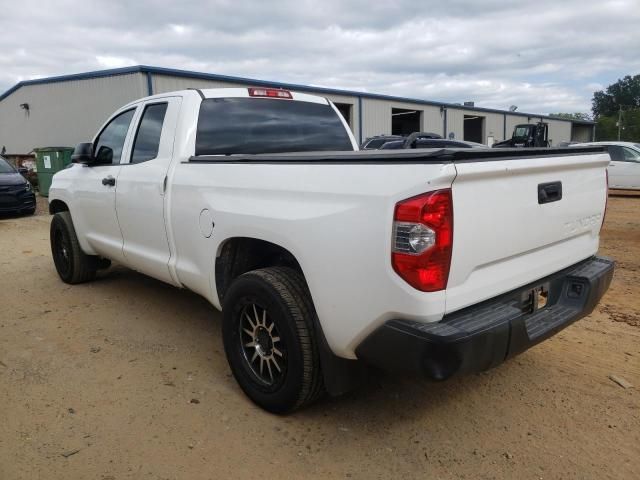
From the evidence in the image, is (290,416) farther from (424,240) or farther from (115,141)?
(115,141)

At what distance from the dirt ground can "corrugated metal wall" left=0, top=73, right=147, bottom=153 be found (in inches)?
502

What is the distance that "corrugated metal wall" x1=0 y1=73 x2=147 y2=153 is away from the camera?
16.0 meters

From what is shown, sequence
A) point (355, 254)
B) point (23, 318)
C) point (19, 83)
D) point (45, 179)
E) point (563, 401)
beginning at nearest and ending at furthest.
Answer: point (355, 254) → point (563, 401) → point (23, 318) → point (45, 179) → point (19, 83)

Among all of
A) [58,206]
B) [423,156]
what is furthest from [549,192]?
[58,206]

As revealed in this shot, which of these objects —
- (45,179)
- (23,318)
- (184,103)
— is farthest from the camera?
(45,179)

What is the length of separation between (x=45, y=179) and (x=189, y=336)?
47.8 ft

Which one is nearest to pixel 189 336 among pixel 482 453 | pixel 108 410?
pixel 108 410

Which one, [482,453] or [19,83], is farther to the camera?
[19,83]

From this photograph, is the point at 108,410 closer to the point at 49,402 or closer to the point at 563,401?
the point at 49,402

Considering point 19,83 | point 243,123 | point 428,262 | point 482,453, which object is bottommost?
point 482,453

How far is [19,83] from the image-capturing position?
22344 millimetres

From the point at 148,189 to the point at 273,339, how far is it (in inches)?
67.8

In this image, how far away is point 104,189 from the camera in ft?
15.4

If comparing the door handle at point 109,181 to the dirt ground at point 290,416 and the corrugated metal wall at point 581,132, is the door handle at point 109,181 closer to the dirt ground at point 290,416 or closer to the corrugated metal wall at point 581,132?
the dirt ground at point 290,416
